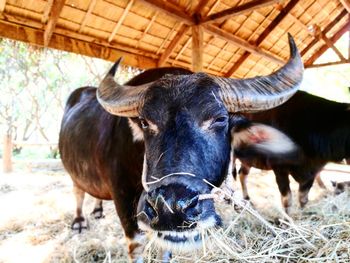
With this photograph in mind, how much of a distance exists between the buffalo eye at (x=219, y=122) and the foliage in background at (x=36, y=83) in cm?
791

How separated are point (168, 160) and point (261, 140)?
0.82 m

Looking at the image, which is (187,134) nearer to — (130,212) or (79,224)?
(130,212)

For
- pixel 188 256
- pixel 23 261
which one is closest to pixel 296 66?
pixel 188 256

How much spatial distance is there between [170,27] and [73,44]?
2.06 m

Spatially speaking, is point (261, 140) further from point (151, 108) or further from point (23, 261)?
point (23, 261)

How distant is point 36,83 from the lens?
35.1 feet

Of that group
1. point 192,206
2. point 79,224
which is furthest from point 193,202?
point 79,224

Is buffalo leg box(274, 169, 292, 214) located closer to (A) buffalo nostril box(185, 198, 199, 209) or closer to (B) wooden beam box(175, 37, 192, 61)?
(A) buffalo nostril box(185, 198, 199, 209)

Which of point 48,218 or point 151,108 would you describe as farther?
point 48,218

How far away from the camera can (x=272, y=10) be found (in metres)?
8.03

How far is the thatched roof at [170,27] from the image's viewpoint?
4.96 meters

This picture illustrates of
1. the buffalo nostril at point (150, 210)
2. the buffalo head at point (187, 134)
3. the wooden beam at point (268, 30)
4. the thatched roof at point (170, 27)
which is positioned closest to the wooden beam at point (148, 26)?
the thatched roof at point (170, 27)

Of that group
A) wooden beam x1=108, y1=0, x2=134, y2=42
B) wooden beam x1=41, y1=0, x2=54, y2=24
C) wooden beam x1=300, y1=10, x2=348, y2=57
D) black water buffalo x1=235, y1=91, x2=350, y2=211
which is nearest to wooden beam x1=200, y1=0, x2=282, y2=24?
wooden beam x1=108, y1=0, x2=134, y2=42

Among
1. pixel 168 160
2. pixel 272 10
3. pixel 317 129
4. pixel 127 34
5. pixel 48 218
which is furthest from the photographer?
pixel 272 10
